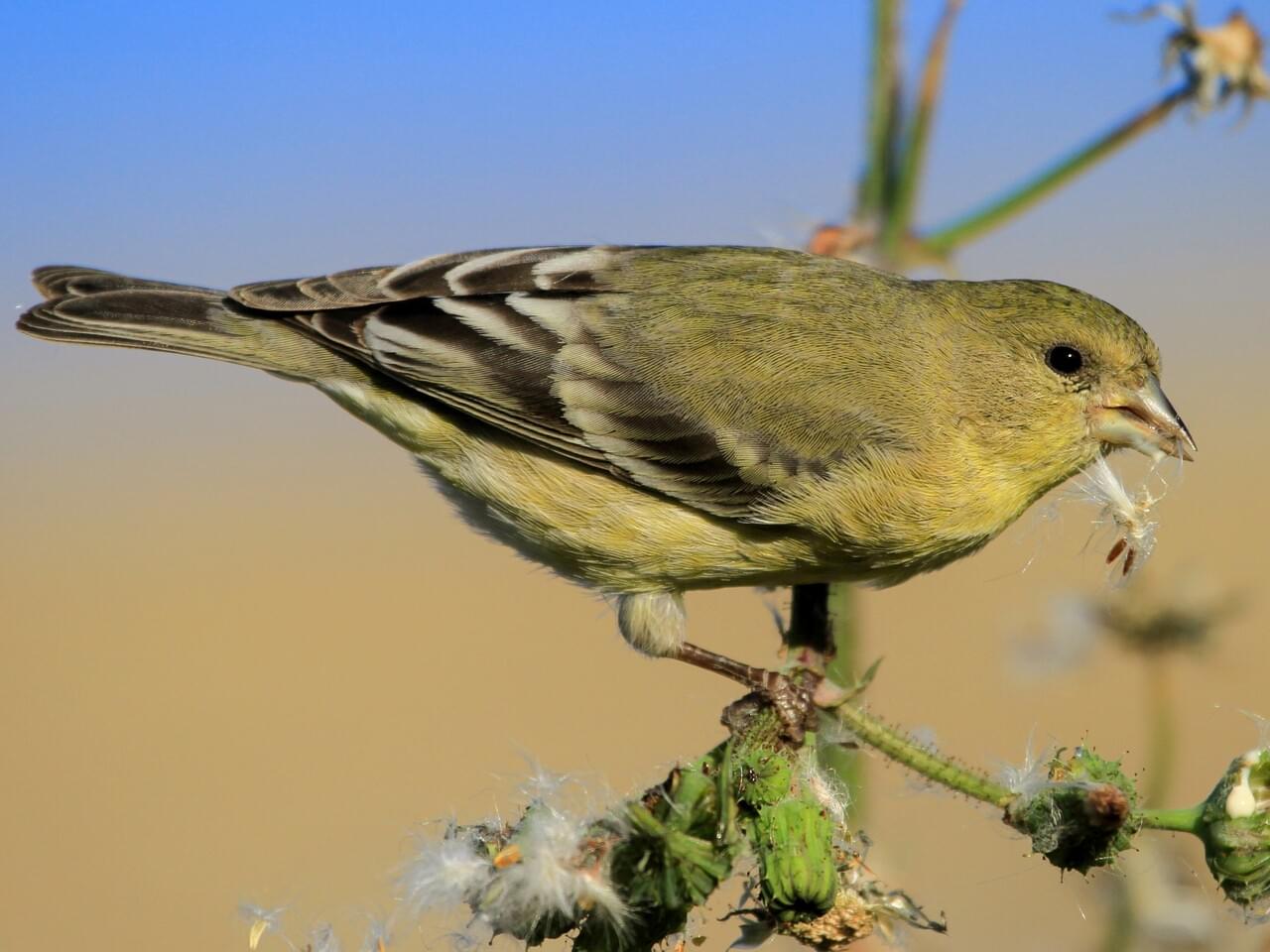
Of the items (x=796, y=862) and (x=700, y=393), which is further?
(x=700, y=393)

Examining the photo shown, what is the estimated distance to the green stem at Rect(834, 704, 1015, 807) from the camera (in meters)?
2.46

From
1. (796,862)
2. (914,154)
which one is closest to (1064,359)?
(914,154)

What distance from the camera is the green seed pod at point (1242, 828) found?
237 cm

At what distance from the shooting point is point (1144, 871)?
2.77 metres

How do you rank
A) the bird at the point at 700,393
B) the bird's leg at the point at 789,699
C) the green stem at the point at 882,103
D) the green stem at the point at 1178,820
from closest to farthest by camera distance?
the green stem at the point at 1178,820
the bird's leg at the point at 789,699
the green stem at the point at 882,103
the bird at the point at 700,393

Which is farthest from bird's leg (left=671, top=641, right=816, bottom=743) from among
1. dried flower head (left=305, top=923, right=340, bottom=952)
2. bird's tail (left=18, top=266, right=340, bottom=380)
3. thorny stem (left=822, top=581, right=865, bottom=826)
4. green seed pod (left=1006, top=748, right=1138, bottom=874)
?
bird's tail (left=18, top=266, right=340, bottom=380)

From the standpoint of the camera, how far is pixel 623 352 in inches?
166

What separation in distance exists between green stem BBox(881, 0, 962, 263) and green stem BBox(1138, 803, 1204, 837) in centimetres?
178

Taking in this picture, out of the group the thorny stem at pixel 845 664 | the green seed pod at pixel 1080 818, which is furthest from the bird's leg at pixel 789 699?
the green seed pod at pixel 1080 818

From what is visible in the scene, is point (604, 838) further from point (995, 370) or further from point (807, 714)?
point (995, 370)

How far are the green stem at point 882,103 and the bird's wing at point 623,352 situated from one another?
64 centimetres

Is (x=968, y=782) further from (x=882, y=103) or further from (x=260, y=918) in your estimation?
(x=882, y=103)

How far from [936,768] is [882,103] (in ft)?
6.29

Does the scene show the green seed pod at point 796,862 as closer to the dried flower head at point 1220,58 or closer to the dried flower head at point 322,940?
the dried flower head at point 322,940
